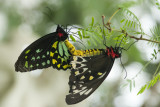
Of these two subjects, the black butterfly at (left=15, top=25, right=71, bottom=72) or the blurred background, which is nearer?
the black butterfly at (left=15, top=25, right=71, bottom=72)

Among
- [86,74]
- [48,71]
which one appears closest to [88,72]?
[86,74]

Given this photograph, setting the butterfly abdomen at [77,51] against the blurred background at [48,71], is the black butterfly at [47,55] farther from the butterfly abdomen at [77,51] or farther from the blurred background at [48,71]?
the blurred background at [48,71]

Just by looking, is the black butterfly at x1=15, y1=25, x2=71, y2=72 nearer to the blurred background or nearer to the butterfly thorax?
the butterfly thorax

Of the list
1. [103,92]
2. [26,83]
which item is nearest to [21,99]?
[26,83]

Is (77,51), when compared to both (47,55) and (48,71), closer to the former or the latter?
(47,55)

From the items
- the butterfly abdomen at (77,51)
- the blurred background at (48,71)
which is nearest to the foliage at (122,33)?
the butterfly abdomen at (77,51)

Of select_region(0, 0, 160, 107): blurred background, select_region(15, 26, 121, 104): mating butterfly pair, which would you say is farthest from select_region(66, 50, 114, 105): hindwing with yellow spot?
select_region(0, 0, 160, 107): blurred background

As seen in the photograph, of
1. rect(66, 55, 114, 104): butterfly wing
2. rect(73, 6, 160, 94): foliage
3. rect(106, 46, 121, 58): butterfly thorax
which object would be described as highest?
rect(73, 6, 160, 94): foliage

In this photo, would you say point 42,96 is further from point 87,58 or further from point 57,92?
point 87,58
